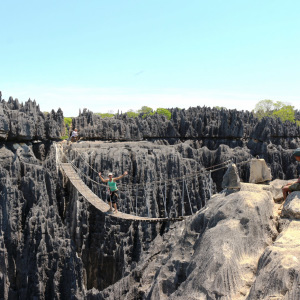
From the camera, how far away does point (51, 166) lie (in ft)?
55.4

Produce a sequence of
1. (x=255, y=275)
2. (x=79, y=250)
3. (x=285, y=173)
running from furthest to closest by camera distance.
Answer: (x=285, y=173)
(x=79, y=250)
(x=255, y=275)

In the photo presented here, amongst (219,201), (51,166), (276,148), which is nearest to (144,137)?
(276,148)

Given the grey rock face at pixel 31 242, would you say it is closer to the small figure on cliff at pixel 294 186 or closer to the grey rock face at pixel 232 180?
the grey rock face at pixel 232 180

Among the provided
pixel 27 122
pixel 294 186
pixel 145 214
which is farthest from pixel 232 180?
pixel 145 214

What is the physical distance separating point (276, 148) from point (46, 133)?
21.5m

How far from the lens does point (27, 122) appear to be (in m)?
16.5

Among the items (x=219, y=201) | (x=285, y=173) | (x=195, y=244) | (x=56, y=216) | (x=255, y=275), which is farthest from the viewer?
(x=285, y=173)

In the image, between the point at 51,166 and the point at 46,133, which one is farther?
the point at 46,133

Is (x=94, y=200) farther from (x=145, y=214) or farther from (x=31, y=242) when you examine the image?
(x=145, y=214)

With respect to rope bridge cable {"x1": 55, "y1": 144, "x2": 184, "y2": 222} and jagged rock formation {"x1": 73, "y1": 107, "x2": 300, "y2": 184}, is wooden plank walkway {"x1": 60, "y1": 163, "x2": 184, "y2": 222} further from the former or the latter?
jagged rock formation {"x1": 73, "y1": 107, "x2": 300, "y2": 184}

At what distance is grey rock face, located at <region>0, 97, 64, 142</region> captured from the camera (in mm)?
15734

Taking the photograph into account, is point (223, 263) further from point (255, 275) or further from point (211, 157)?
point (211, 157)

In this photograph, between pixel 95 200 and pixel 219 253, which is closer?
pixel 219 253

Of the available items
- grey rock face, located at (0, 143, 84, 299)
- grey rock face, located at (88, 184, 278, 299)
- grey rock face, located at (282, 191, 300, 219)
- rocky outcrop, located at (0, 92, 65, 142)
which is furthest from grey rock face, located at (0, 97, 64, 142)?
grey rock face, located at (282, 191, 300, 219)
